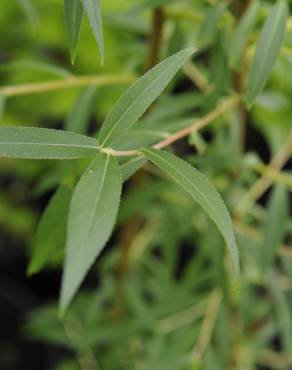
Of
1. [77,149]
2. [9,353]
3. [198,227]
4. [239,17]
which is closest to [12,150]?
[77,149]

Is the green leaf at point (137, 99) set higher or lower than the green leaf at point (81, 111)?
higher

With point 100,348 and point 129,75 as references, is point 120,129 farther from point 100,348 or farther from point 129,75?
point 100,348

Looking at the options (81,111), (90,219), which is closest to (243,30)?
(81,111)

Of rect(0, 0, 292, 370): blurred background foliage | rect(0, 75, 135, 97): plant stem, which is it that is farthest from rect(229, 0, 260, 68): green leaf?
rect(0, 75, 135, 97): plant stem

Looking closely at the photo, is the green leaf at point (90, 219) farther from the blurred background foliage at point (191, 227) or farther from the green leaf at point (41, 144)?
the blurred background foliage at point (191, 227)

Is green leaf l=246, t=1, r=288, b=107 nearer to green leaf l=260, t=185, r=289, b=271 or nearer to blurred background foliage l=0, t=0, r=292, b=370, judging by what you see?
blurred background foliage l=0, t=0, r=292, b=370

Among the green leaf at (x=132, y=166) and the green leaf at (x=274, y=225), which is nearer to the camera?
the green leaf at (x=132, y=166)

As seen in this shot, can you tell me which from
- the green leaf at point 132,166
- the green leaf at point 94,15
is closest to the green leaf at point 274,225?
the green leaf at point 132,166
